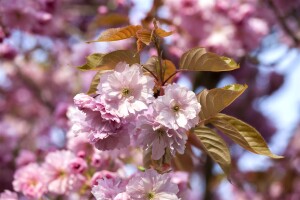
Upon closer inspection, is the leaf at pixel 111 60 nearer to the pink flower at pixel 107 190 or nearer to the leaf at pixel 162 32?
the leaf at pixel 162 32

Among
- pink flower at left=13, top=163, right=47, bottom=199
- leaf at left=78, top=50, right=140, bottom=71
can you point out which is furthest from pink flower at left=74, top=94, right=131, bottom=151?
pink flower at left=13, top=163, right=47, bottom=199

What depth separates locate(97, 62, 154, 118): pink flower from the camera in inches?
53.6

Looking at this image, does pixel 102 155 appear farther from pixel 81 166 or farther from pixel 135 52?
pixel 135 52

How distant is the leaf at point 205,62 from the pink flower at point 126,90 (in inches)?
5.5

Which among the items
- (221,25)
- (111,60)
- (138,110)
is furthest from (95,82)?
(221,25)

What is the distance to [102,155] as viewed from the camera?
1.85m

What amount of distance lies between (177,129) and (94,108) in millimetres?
209

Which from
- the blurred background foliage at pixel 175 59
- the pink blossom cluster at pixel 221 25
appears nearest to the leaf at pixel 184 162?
the blurred background foliage at pixel 175 59

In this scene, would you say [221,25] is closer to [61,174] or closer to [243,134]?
[61,174]

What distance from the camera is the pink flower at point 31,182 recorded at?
1.85m

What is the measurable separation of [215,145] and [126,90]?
0.30m

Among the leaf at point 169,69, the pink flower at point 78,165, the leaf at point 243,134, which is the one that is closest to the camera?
the leaf at point 243,134

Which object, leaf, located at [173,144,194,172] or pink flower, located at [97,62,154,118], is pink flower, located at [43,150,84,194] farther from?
pink flower, located at [97,62,154,118]

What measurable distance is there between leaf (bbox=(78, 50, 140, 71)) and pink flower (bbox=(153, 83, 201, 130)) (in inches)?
4.7
